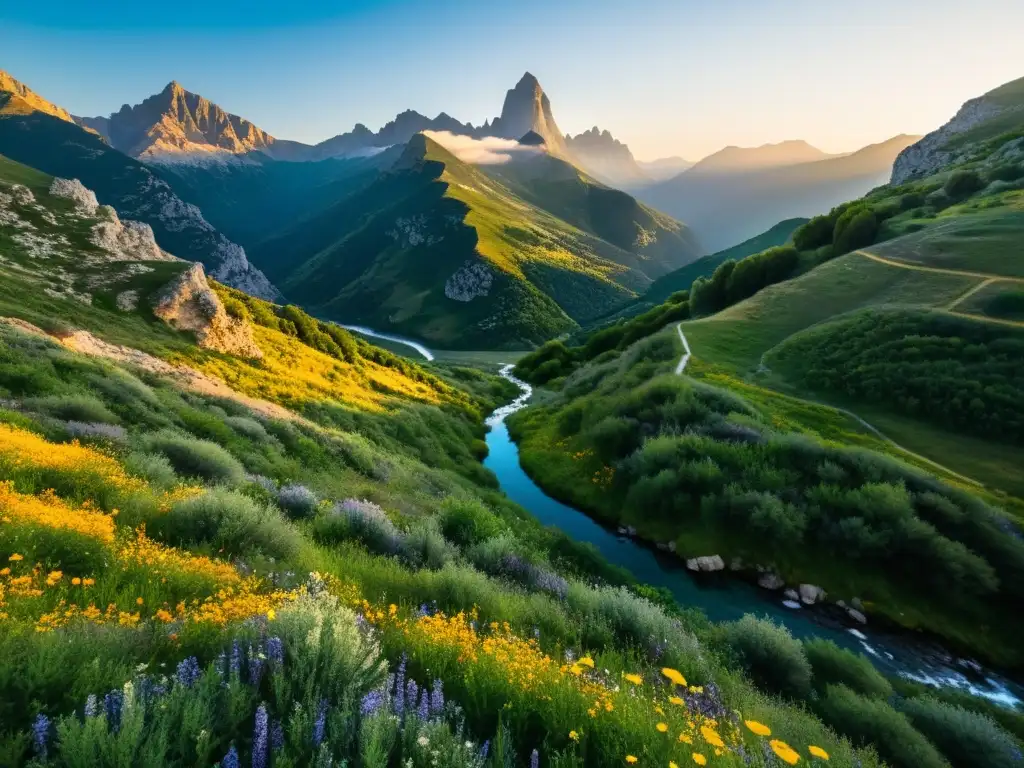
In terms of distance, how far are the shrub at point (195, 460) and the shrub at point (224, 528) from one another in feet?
14.7

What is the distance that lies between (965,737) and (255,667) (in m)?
14.0

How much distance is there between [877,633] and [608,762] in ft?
76.8

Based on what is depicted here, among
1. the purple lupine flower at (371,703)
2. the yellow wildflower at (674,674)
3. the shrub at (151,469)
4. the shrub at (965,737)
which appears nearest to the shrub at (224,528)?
the shrub at (151,469)

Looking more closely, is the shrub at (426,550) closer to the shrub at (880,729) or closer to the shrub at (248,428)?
the shrub at (880,729)

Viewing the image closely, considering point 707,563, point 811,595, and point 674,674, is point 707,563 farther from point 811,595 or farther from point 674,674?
point 674,674

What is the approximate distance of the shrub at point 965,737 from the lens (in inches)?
393

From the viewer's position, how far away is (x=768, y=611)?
2220 centimetres

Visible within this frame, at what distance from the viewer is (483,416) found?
6412 centimetres

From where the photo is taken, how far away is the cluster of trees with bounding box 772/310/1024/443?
34.2 m

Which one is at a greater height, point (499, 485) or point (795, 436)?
point (795, 436)

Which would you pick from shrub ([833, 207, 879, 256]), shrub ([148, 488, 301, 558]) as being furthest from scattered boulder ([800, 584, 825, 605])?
shrub ([833, 207, 879, 256])

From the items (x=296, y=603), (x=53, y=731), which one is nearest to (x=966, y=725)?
(x=296, y=603)

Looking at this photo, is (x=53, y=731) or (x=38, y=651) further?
(x=38, y=651)

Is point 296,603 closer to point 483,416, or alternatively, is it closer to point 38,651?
point 38,651
